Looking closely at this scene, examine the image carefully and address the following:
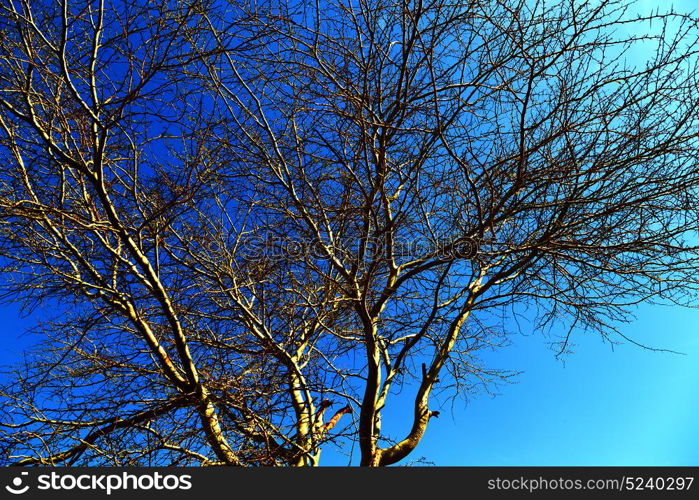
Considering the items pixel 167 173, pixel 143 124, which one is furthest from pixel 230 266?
pixel 143 124

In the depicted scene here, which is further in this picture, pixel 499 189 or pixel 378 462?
pixel 378 462

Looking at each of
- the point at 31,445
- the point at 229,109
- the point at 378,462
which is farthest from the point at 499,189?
the point at 31,445

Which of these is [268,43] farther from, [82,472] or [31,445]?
[31,445]

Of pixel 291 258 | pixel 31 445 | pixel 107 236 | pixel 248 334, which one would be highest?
pixel 107 236

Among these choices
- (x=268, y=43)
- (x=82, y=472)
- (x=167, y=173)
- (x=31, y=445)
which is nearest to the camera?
(x=82, y=472)

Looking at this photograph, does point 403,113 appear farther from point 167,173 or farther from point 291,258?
point 167,173

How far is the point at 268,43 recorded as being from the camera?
3.78 meters

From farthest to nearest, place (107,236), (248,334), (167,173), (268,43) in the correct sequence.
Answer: (248,334)
(107,236)
(167,173)
(268,43)

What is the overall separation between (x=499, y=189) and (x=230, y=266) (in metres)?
2.75

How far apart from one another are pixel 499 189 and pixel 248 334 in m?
2.93

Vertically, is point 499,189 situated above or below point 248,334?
above
